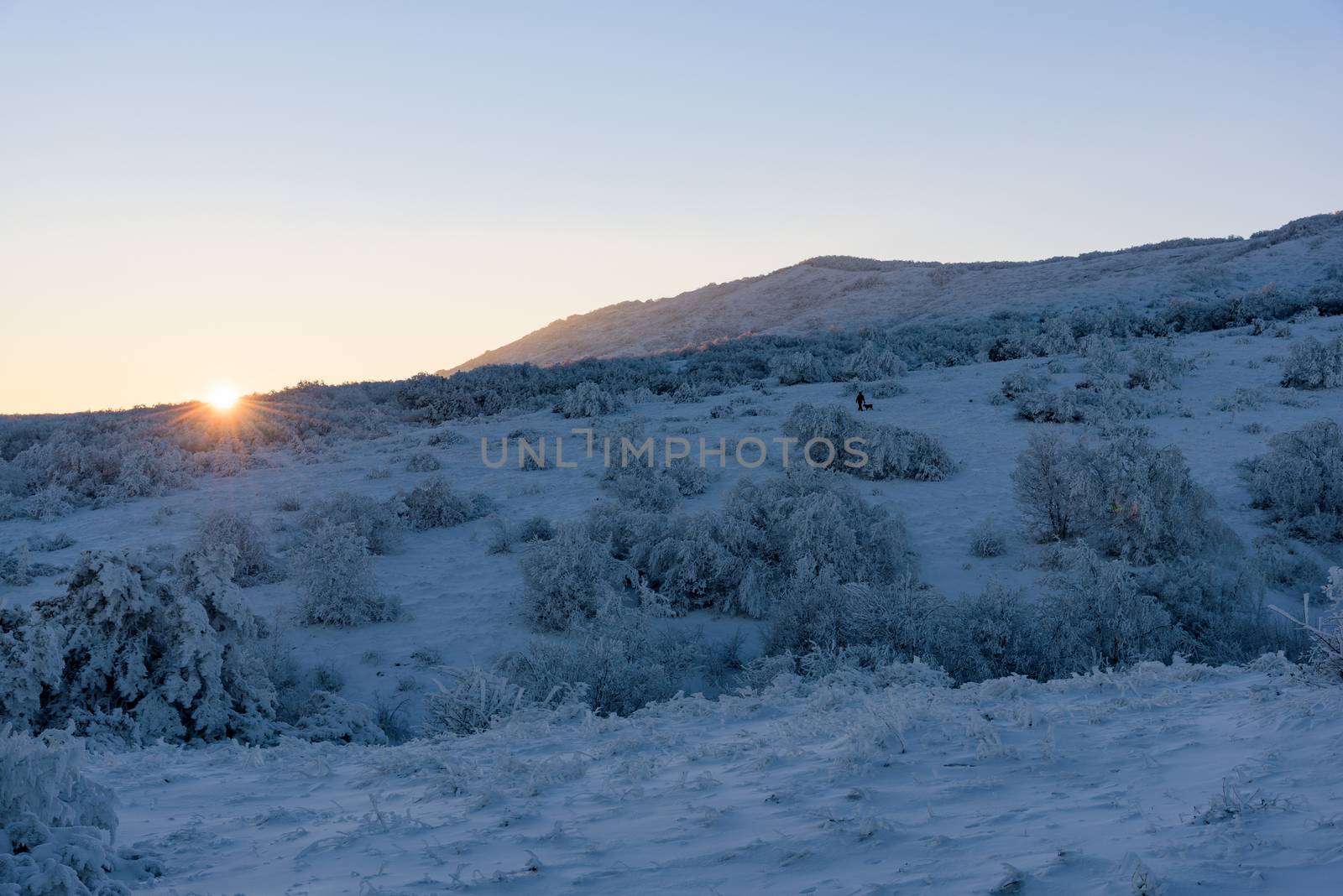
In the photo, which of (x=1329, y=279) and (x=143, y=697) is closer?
(x=143, y=697)

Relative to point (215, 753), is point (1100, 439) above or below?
above

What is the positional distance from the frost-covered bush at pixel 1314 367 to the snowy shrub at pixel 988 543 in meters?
9.73

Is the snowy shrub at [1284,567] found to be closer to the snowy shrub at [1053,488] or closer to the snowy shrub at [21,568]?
the snowy shrub at [1053,488]

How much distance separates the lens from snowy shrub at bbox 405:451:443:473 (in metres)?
15.9

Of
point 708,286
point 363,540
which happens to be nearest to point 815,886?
point 363,540

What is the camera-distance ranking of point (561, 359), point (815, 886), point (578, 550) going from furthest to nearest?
point (561, 359), point (578, 550), point (815, 886)

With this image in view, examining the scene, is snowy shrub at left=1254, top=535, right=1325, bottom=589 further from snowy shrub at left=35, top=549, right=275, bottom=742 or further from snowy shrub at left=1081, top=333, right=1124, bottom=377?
snowy shrub at left=35, top=549, right=275, bottom=742

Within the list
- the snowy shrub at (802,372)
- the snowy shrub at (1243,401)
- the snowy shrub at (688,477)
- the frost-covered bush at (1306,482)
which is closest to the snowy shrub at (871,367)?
the snowy shrub at (802,372)

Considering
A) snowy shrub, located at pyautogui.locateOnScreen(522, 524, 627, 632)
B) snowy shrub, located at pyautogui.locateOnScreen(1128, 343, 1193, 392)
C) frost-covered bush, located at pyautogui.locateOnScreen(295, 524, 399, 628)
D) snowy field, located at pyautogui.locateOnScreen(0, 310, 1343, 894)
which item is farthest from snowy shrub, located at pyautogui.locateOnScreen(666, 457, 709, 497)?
snowy shrub, located at pyautogui.locateOnScreen(1128, 343, 1193, 392)

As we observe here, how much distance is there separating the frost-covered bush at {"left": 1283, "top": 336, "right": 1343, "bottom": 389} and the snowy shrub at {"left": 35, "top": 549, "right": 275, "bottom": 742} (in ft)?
58.9

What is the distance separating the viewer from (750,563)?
10094 millimetres

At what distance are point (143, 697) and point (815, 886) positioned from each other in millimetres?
6240

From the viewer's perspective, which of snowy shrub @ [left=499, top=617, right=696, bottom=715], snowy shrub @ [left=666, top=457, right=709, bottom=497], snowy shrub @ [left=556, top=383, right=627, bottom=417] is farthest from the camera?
snowy shrub @ [left=556, top=383, right=627, bottom=417]

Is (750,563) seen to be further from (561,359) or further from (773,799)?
(561,359)
